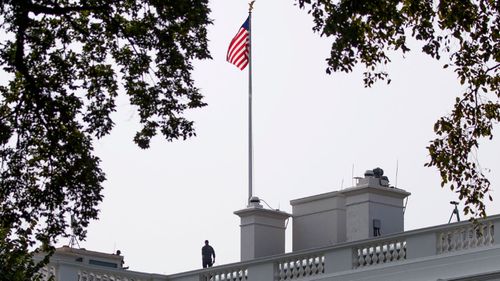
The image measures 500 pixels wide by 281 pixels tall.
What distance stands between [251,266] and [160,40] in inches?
580

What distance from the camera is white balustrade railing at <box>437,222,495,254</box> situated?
35.1 metres

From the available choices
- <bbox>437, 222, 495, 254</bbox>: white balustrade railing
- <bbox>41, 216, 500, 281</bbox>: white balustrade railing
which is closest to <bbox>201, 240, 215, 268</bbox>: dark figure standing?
<bbox>41, 216, 500, 281</bbox>: white balustrade railing

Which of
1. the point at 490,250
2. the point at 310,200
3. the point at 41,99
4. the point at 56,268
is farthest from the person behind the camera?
the point at 310,200

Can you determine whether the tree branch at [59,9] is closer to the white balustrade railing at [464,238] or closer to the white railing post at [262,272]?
the white balustrade railing at [464,238]

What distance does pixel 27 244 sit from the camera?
27047 mm

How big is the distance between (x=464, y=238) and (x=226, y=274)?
7333mm

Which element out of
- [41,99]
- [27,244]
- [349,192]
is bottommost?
[27,244]

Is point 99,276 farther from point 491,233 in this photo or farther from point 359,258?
point 491,233

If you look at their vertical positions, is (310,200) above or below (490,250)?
above

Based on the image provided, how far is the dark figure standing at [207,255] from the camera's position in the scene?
45.1m

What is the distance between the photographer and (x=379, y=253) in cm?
3778

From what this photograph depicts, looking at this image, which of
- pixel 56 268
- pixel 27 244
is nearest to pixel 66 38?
pixel 27 244

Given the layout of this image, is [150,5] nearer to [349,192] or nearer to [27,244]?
[27,244]

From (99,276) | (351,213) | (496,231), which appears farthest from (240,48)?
(496,231)
